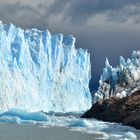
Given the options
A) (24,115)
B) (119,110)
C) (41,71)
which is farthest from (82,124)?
(41,71)

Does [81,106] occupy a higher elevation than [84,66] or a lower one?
lower

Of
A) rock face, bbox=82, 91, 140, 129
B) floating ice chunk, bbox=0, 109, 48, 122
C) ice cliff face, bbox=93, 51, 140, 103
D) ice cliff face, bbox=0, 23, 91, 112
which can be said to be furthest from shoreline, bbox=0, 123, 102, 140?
ice cliff face, bbox=93, 51, 140, 103

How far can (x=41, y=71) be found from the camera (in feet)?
200

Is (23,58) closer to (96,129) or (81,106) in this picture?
(81,106)

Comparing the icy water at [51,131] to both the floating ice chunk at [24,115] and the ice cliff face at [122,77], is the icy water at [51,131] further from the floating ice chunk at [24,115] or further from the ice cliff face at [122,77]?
the ice cliff face at [122,77]

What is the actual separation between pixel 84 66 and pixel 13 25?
1821cm

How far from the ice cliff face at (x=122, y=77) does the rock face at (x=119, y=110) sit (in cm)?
3327

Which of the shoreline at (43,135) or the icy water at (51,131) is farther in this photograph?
the icy water at (51,131)

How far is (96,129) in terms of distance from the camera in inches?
1443

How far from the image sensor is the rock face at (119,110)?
4461 cm

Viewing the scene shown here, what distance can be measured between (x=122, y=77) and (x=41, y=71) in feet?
96.3

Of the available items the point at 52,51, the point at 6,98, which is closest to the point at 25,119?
the point at 6,98

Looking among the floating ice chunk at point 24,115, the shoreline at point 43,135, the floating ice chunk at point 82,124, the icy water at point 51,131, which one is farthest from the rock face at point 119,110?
the shoreline at point 43,135

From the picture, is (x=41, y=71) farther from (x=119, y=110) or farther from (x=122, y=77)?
(x=122, y=77)
